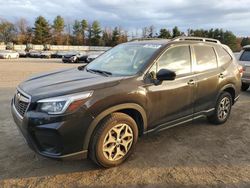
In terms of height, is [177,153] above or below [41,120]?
below

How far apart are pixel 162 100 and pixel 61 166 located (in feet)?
5.76

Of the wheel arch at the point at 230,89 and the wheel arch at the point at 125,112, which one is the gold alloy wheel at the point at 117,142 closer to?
the wheel arch at the point at 125,112

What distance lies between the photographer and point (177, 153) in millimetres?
4359

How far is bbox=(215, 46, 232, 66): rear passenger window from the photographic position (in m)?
5.57

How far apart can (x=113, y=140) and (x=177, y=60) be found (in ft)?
5.88

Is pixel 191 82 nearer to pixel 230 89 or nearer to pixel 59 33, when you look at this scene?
pixel 230 89

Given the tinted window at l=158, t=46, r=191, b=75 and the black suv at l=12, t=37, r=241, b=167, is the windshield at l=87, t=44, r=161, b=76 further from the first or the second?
the tinted window at l=158, t=46, r=191, b=75

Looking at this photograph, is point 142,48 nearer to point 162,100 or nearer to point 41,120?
point 162,100

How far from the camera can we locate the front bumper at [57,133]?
3293 millimetres

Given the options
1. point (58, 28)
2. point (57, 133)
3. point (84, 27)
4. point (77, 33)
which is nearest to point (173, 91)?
point (57, 133)

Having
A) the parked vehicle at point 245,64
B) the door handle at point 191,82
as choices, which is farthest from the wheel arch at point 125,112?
the parked vehicle at point 245,64

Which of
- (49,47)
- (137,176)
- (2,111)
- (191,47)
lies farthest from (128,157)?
(49,47)

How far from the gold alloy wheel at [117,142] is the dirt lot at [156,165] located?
0.63 ft

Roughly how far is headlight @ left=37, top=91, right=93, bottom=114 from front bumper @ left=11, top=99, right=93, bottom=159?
0.22 ft
